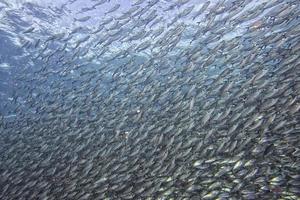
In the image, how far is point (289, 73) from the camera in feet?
37.4

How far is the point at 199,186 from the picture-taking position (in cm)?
1069

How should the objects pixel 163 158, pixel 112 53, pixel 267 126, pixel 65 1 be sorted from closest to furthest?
pixel 267 126, pixel 163 158, pixel 65 1, pixel 112 53

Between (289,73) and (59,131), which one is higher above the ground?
(289,73)

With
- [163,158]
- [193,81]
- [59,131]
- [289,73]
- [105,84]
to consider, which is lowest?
[105,84]

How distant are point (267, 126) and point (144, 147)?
13.9 feet

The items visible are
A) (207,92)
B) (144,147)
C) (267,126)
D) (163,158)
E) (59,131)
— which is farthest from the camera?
(59,131)

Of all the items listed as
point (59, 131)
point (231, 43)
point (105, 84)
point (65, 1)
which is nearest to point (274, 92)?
point (231, 43)

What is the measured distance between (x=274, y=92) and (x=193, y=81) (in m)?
3.78

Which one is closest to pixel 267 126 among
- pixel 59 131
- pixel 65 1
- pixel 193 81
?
pixel 193 81

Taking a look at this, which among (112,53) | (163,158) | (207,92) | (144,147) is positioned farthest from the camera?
(112,53)

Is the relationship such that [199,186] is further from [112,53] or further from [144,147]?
[112,53]

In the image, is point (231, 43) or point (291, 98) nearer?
point (291, 98)

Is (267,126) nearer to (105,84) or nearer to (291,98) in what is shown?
(291,98)

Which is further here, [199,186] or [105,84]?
[105,84]
